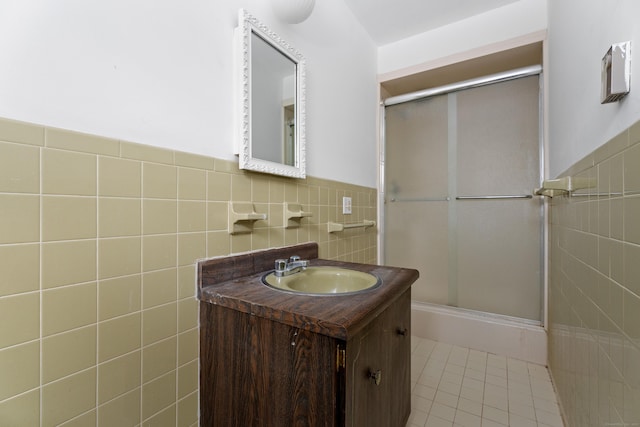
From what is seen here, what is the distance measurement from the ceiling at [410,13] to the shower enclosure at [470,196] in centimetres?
47

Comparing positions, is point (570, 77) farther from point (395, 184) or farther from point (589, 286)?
point (395, 184)

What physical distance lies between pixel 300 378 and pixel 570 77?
5.19ft

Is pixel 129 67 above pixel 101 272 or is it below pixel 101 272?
above

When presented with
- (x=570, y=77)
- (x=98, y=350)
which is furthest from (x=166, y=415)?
(x=570, y=77)

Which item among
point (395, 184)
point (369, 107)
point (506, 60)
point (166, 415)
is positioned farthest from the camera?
point (395, 184)

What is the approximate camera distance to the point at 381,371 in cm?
85

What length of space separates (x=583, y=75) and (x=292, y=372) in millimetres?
1388

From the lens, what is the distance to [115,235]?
70 cm

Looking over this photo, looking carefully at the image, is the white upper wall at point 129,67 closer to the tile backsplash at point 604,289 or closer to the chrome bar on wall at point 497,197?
the tile backsplash at point 604,289

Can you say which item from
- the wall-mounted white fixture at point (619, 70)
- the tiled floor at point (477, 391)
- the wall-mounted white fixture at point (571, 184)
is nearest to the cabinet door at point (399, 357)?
the tiled floor at point (477, 391)

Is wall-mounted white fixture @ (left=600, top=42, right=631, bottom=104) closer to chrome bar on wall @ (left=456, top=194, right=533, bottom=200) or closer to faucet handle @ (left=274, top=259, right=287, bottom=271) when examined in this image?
faucet handle @ (left=274, top=259, right=287, bottom=271)

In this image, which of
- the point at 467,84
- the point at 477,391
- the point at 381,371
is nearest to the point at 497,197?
the point at 467,84

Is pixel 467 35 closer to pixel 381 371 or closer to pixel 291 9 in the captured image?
pixel 291 9

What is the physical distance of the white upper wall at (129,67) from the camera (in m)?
0.58
